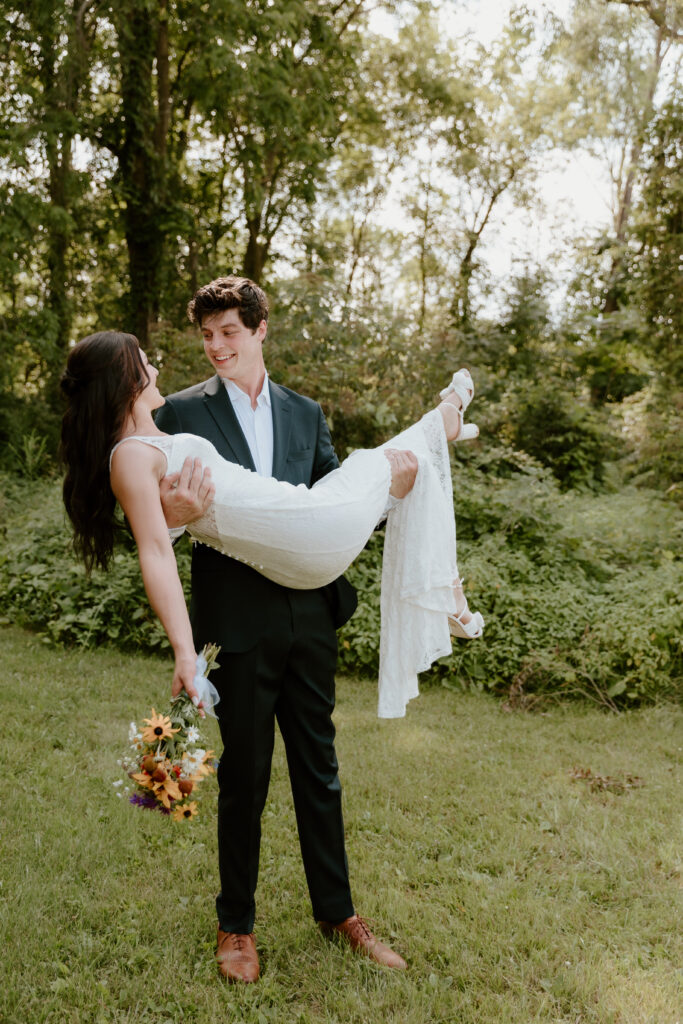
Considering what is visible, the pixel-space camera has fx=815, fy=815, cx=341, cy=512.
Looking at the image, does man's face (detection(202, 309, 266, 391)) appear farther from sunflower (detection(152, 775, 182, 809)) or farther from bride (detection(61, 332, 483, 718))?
sunflower (detection(152, 775, 182, 809))

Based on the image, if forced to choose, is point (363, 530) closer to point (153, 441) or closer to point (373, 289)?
point (153, 441)

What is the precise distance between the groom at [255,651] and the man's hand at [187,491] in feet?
0.96

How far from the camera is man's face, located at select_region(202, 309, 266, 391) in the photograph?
8.72 feet

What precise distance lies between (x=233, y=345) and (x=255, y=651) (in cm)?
100

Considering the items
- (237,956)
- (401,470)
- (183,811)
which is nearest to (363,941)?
(237,956)

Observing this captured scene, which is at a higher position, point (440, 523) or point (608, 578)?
point (440, 523)

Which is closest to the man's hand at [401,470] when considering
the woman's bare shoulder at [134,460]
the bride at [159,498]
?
the bride at [159,498]

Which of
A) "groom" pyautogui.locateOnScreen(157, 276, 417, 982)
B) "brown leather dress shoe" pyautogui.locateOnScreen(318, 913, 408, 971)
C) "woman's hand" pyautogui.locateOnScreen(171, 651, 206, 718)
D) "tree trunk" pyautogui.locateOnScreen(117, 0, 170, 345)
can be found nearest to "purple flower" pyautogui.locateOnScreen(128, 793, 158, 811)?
"woman's hand" pyautogui.locateOnScreen(171, 651, 206, 718)

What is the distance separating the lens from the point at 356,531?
261 centimetres

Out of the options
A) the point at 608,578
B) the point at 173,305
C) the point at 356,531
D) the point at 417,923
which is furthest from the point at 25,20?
the point at 417,923

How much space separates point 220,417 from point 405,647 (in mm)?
1099

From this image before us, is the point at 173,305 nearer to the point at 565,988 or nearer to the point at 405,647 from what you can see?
the point at 405,647

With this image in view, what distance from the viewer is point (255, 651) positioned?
102 inches

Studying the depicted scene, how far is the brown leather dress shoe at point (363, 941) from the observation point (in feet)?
9.12
